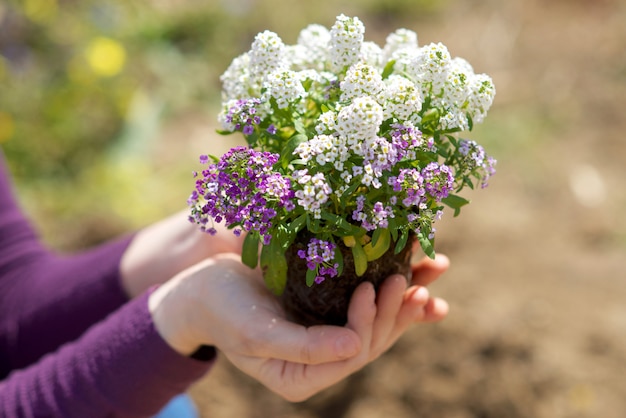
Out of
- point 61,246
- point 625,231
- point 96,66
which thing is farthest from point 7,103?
point 625,231

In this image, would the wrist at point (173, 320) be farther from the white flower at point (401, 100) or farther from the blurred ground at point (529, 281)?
the blurred ground at point (529, 281)

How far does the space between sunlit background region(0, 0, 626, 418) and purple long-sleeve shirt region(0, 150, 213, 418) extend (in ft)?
2.28

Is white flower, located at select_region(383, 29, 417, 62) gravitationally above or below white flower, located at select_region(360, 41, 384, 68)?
above

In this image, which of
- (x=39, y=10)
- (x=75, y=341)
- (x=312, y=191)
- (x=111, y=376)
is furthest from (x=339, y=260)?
(x=39, y=10)

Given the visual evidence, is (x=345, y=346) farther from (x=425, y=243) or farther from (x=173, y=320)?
(x=173, y=320)

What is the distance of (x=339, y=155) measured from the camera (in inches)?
43.4

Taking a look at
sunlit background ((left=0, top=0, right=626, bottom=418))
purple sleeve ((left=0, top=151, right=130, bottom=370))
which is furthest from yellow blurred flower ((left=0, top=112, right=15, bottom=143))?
purple sleeve ((left=0, top=151, right=130, bottom=370))

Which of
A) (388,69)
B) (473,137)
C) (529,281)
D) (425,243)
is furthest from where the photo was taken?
(473,137)

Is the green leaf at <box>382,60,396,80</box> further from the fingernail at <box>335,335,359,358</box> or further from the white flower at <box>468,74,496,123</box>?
the fingernail at <box>335,335,359,358</box>

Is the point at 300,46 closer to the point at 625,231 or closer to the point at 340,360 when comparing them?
the point at 340,360

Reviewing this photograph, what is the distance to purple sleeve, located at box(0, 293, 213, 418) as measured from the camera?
1.42 meters

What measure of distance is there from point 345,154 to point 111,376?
2.32ft

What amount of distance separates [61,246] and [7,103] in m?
0.84

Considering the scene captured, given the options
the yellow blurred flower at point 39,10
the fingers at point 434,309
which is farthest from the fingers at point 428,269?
the yellow blurred flower at point 39,10
